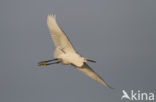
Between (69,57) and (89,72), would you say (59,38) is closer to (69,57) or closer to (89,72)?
(69,57)

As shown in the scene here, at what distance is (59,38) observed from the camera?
19422 millimetres

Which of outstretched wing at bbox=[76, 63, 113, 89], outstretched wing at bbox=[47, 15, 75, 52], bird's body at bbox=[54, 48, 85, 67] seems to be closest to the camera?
bird's body at bbox=[54, 48, 85, 67]

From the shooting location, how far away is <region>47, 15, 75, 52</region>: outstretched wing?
1920 cm

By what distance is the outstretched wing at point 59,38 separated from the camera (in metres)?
19.2

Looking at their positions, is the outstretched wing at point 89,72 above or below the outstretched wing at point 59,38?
below

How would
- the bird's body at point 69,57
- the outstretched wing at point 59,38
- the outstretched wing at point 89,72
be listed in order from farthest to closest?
the outstretched wing at point 89,72, the outstretched wing at point 59,38, the bird's body at point 69,57

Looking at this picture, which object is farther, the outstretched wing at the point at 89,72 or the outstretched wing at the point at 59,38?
the outstretched wing at the point at 89,72

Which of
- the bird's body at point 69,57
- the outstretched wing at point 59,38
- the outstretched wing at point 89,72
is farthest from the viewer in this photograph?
the outstretched wing at point 89,72

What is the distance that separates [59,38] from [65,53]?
29.8 inches

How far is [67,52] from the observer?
19.1 meters

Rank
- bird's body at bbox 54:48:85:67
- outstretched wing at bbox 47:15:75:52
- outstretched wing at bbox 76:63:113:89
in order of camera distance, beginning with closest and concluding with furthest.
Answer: bird's body at bbox 54:48:85:67 < outstretched wing at bbox 47:15:75:52 < outstretched wing at bbox 76:63:113:89

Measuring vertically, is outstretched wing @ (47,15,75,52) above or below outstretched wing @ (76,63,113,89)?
above

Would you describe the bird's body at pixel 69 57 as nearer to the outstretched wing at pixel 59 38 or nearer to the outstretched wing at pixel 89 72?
the outstretched wing at pixel 59 38

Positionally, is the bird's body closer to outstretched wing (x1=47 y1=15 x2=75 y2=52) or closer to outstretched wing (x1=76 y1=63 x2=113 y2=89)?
outstretched wing (x1=47 y1=15 x2=75 y2=52)
